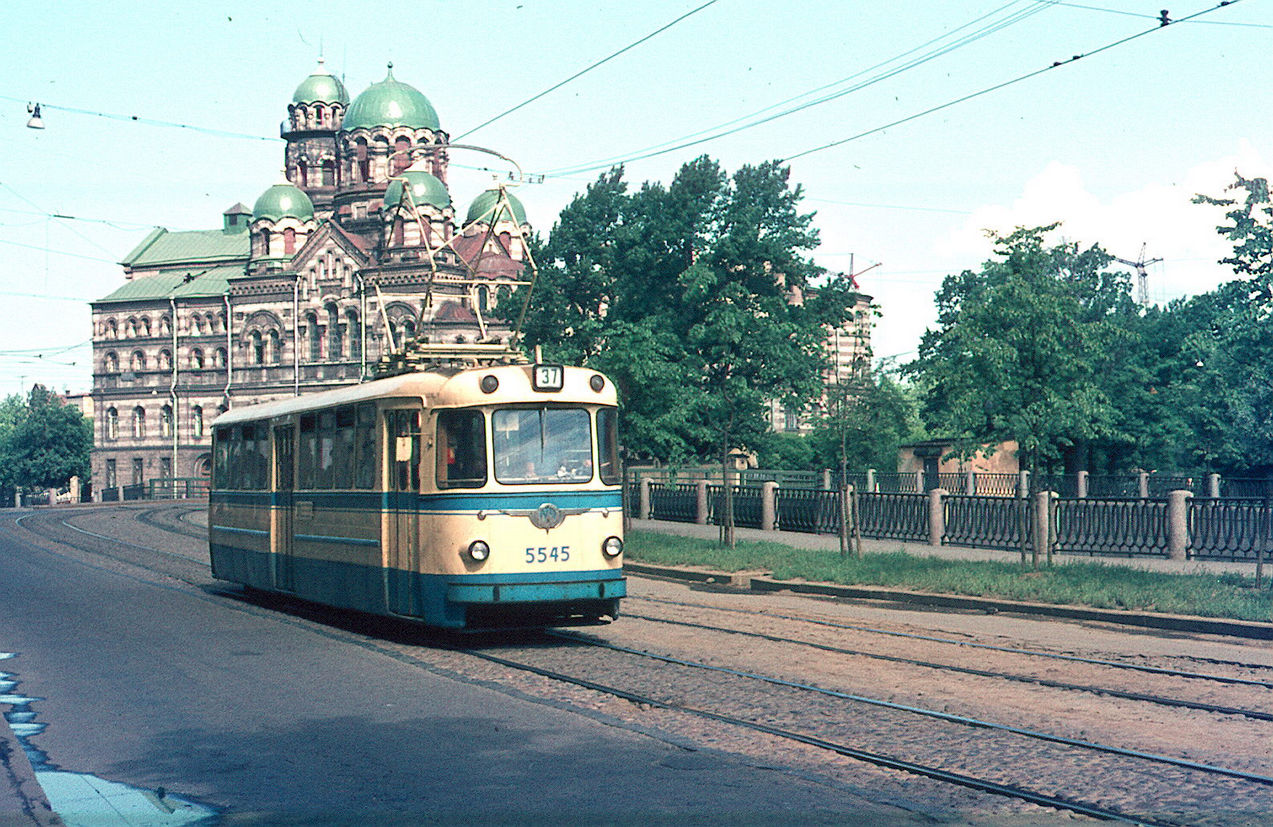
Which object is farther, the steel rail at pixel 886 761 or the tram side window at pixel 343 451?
the tram side window at pixel 343 451

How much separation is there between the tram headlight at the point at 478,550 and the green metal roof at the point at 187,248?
270 feet

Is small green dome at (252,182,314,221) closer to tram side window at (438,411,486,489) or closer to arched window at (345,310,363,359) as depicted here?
arched window at (345,310,363,359)

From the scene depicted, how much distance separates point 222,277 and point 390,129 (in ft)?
53.6

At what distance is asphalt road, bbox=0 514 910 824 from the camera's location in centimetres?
715

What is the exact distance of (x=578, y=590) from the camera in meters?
13.6

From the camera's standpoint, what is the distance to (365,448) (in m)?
15.0

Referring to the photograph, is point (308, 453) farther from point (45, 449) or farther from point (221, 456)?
point (45, 449)

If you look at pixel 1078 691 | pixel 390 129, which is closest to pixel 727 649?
pixel 1078 691

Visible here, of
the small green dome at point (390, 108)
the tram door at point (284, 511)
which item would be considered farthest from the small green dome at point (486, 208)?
the tram door at point (284, 511)

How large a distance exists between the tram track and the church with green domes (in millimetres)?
60850

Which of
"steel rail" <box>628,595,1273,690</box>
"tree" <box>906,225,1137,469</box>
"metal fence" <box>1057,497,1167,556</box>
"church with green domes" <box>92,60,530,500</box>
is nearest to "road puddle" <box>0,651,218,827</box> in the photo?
"steel rail" <box>628,595,1273,690</box>

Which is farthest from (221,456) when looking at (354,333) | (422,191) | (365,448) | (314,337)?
(314,337)

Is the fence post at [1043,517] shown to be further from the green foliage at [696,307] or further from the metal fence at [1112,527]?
the green foliage at [696,307]

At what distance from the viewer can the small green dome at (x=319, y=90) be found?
3452 inches
